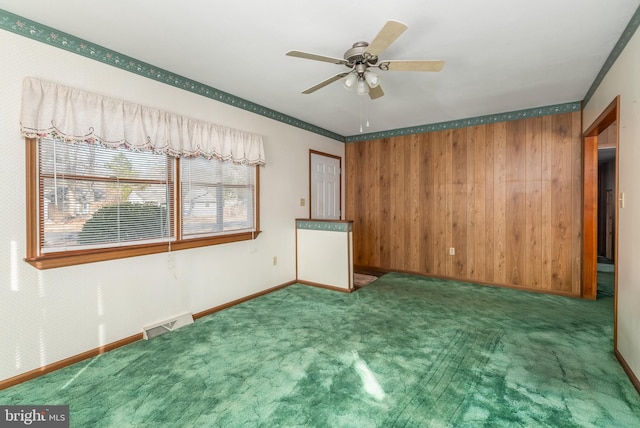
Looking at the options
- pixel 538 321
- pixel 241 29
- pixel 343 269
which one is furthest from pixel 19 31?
pixel 538 321

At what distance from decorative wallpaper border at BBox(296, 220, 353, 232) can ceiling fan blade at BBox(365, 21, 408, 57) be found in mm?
2369

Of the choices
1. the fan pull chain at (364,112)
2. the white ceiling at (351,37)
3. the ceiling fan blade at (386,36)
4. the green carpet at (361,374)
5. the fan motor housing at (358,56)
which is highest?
the fan pull chain at (364,112)

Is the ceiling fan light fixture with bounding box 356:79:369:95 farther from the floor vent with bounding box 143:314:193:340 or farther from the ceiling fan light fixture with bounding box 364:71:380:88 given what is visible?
the floor vent with bounding box 143:314:193:340

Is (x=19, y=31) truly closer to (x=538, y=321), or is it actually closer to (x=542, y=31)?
(x=542, y=31)

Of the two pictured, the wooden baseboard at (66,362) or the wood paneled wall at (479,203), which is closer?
the wooden baseboard at (66,362)

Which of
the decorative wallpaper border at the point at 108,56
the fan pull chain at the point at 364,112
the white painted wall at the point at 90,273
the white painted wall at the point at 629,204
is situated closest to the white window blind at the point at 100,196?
the white painted wall at the point at 90,273

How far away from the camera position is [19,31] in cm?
204

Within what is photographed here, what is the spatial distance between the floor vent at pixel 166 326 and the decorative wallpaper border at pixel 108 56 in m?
2.34

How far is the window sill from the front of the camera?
2137 millimetres

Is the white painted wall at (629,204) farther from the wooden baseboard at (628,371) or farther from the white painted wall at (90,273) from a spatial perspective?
the white painted wall at (90,273)

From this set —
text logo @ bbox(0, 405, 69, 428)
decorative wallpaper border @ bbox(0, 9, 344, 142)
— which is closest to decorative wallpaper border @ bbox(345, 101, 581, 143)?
decorative wallpaper border @ bbox(0, 9, 344, 142)

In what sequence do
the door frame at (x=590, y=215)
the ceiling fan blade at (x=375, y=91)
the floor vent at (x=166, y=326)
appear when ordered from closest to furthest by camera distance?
the ceiling fan blade at (x=375, y=91) < the floor vent at (x=166, y=326) < the door frame at (x=590, y=215)

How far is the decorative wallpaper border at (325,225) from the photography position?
4.02 m

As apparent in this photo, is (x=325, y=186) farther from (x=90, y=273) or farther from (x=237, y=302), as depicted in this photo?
(x=90, y=273)
